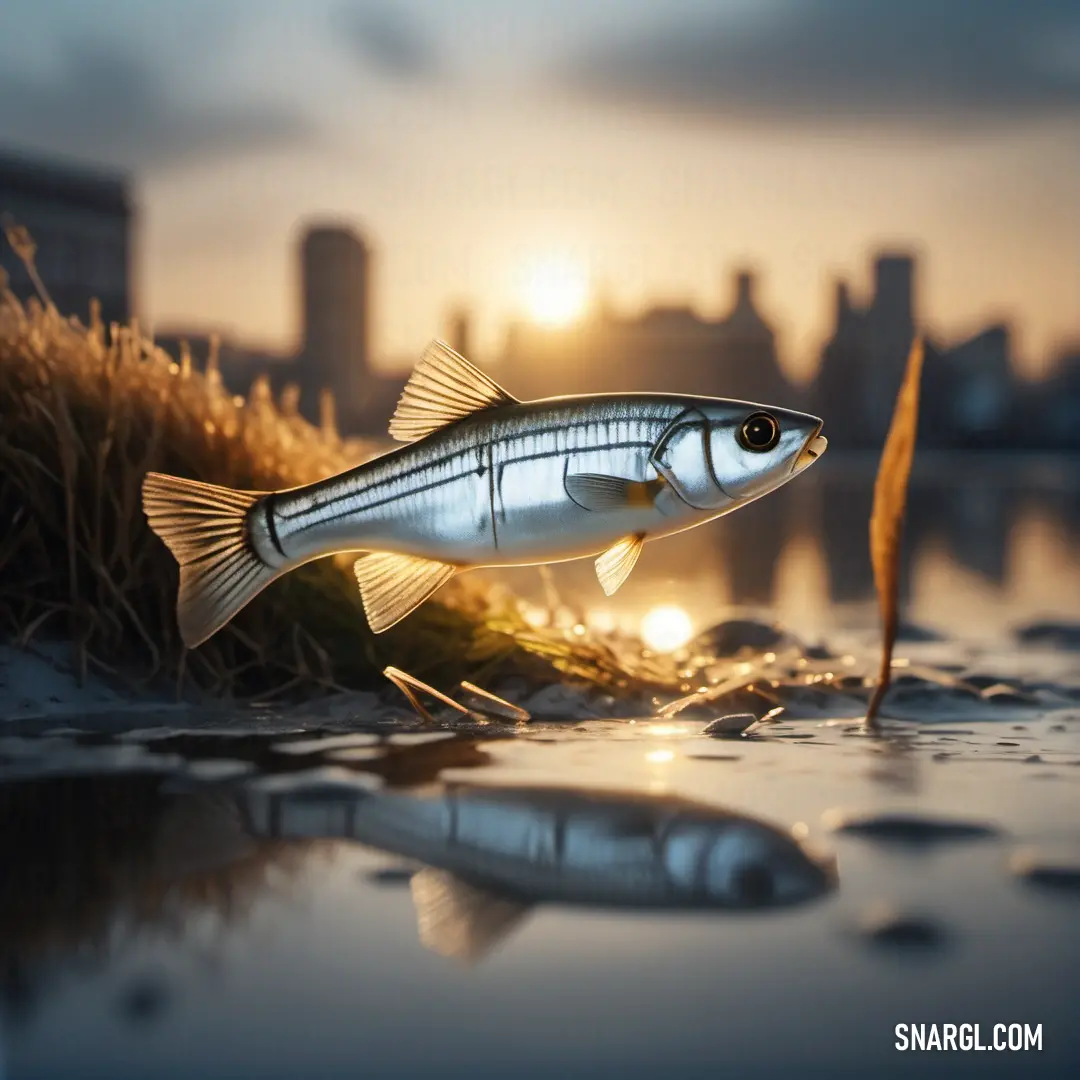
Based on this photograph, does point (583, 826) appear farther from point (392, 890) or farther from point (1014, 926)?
point (1014, 926)

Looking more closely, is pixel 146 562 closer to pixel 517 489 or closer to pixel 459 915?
pixel 517 489

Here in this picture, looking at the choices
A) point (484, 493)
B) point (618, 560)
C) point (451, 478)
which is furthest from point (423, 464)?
point (618, 560)

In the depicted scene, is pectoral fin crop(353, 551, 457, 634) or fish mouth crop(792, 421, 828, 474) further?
pectoral fin crop(353, 551, 457, 634)

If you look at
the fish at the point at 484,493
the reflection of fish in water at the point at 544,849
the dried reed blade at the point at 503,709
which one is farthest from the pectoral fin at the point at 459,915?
the dried reed blade at the point at 503,709

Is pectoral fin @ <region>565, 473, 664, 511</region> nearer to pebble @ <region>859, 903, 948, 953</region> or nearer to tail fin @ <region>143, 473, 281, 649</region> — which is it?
tail fin @ <region>143, 473, 281, 649</region>

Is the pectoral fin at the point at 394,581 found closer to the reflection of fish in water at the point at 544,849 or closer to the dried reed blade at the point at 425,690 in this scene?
the reflection of fish in water at the point at 544,849

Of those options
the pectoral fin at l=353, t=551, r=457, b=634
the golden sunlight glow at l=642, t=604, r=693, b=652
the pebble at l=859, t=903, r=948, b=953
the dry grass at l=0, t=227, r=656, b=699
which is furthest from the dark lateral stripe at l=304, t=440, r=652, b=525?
the golden sunlight glow at l=642, t=604, r=693, b=652

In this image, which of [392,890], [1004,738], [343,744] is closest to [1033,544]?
[1004,738]

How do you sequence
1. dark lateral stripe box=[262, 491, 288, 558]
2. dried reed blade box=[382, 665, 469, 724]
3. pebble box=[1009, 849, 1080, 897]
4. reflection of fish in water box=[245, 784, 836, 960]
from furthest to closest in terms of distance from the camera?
dried reed blade box=[382, 665, 469, 724]
dark lateral stripe box=[262, 491, 288, 558]
pebble box=[1009, 849, 1080, 897]
reflection of fish in water box=[245, 784, 836, 960]
